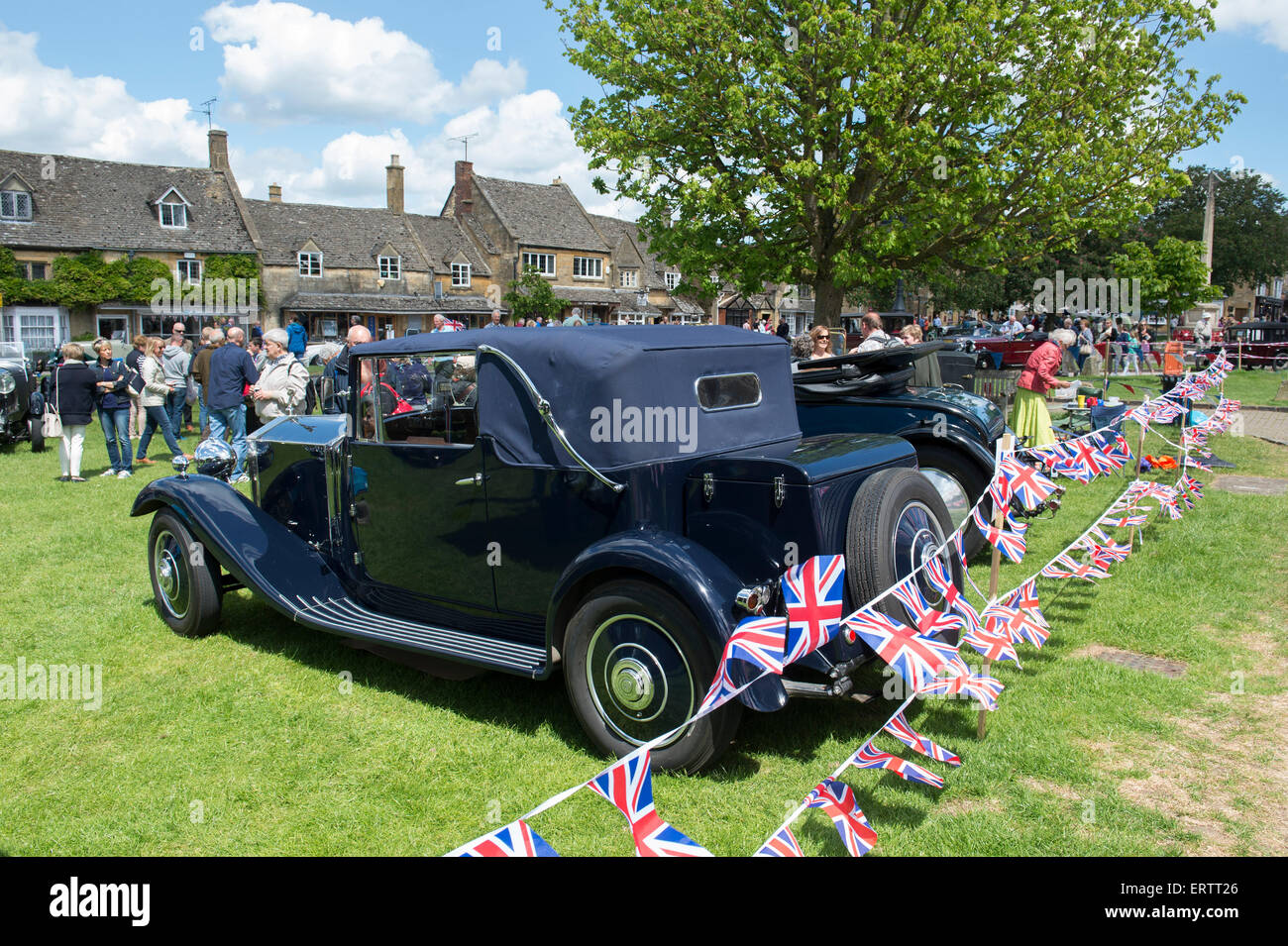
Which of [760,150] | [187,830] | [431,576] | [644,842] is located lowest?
[187,830]

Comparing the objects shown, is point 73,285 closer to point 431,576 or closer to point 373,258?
point 373,258

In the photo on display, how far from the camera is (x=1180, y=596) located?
5.98m

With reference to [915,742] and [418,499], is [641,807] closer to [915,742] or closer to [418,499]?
[915,742]

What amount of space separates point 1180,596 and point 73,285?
140 ft

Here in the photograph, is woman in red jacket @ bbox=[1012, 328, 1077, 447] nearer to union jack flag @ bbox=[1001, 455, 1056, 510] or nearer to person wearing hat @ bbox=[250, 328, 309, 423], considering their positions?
union jack flag @ bbox=[1001, 455, 1056, 510]

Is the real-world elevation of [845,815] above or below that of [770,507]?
below

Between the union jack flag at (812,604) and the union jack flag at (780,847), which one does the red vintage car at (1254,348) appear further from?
the union jack flag at (780,847)

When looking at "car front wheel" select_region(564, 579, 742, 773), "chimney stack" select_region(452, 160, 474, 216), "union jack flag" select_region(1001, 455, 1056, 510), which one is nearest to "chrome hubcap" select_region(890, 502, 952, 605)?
"union jack flag" select_region(1001, 455, 1056, 510)

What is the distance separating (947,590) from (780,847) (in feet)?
5.64

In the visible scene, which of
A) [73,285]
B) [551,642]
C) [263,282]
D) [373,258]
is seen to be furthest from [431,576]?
[373,258]

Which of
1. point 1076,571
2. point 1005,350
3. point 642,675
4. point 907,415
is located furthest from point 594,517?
point 1005,350

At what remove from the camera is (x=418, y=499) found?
15.2 feet

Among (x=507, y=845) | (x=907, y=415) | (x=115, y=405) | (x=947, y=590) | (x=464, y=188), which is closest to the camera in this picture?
(x=507, y=845)
